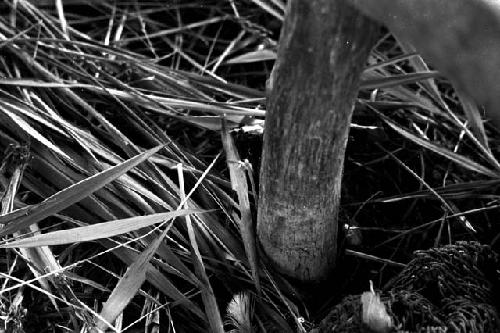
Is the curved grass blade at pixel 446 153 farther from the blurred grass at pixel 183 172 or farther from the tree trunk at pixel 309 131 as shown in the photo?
the tree trunk at pixel 309 131

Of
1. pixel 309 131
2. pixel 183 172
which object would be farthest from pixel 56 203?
pixel 309 131

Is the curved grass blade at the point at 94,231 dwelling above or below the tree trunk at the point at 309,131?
below

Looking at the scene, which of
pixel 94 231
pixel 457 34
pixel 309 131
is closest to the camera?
pixel 457 34

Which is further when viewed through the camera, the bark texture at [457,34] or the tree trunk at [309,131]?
the tree trunk at [309,131]

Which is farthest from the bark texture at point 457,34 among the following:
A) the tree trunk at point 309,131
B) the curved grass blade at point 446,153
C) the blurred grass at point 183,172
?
the curved grass blade at point 446,153

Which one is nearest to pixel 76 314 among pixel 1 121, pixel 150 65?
pixel 1 121

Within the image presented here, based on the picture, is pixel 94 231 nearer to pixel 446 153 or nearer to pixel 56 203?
pixel 56 203

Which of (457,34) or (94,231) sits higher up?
(457,34)
